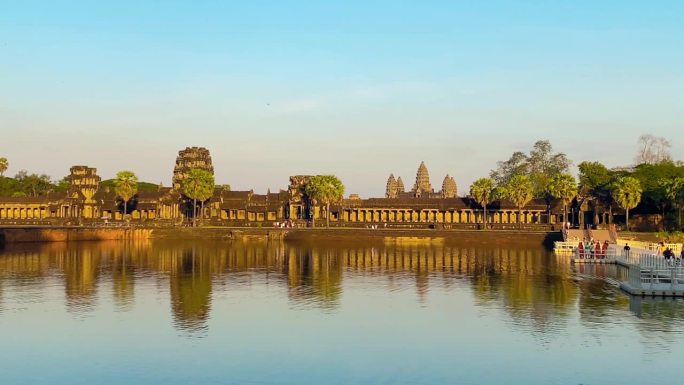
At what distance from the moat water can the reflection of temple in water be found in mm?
237

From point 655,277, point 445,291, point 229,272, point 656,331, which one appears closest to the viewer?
point 656,331

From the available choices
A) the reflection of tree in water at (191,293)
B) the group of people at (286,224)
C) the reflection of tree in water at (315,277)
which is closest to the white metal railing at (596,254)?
the reflection of tree in water at (315,277)

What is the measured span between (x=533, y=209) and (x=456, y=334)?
92612mm

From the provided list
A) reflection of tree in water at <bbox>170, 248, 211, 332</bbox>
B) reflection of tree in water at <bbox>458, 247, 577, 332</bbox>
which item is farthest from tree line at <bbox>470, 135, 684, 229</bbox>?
reflection of tree in water at <bbox>170, 248, 211, 332</bbox>

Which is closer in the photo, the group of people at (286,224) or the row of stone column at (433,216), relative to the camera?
the group of people at (286,224)

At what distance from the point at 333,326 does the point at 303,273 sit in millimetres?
24140

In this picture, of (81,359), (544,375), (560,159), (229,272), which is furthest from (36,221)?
(544,375)

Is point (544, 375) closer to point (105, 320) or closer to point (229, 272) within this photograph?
point (105, 320)

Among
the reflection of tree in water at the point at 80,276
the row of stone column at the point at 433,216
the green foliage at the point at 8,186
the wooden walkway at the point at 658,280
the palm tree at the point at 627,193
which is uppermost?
the green foliage at the point at 8,186

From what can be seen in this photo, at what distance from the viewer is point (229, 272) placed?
58.2 meters

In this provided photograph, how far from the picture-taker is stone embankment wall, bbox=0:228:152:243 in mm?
94812

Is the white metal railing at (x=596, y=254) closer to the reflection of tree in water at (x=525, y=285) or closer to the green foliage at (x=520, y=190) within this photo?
the reflection of tree in water at (x=525, y=285)

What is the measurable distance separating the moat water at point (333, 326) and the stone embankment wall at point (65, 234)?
35720 millimetres

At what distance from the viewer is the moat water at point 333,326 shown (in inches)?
993
